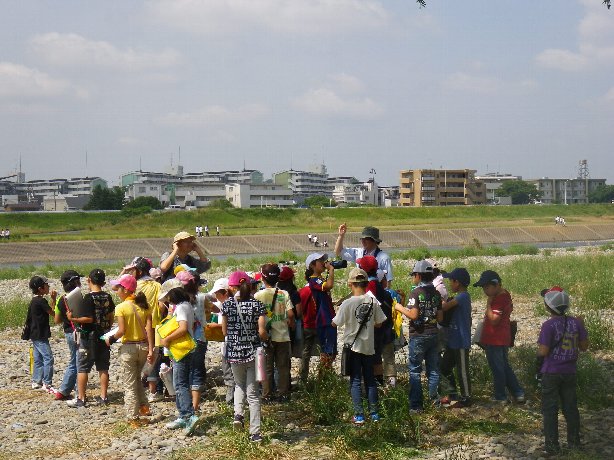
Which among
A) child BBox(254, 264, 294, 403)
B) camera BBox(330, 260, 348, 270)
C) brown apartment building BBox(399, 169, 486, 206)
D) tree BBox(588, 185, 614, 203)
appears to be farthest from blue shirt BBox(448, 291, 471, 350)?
tree BBox(588, 185, 614, 203)

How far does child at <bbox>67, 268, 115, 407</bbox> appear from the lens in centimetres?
908

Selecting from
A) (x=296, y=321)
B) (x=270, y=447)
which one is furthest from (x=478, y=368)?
(x=270, y=447)

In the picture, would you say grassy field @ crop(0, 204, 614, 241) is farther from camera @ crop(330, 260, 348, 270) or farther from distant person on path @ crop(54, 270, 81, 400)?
camera @ crop(330, 260, 348, 270)

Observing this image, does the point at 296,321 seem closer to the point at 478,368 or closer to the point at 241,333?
the point at 241,333

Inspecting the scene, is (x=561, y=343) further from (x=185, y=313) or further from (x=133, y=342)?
(x=133, y=342)

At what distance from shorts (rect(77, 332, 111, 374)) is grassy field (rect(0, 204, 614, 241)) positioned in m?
50.4

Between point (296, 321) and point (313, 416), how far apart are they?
4.24ft

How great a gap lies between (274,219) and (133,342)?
68.5 metres

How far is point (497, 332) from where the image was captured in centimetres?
832

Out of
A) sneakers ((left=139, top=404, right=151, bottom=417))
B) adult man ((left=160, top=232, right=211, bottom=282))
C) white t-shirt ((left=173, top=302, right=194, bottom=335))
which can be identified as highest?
adult man ((left=160, top=232, right=211, bottom=282))

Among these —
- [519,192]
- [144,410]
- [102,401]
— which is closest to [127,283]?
[144,410]

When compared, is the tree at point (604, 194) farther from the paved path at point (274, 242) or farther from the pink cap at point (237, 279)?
the pink cap at point (237, 279)

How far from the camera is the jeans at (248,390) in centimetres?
734

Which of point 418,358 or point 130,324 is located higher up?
point 130,324
